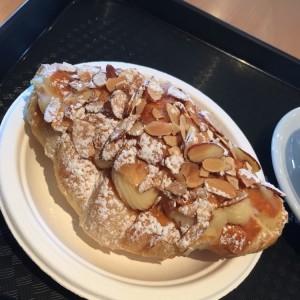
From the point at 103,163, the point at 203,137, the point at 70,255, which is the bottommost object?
the point at 70,255

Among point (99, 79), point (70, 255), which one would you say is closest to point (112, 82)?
point (99, 79)

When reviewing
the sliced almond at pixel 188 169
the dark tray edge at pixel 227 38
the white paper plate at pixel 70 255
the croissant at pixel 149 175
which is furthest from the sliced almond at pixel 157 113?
the dark tray edge at pixel 227 38

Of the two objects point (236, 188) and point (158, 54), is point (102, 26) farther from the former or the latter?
point (236, 188)

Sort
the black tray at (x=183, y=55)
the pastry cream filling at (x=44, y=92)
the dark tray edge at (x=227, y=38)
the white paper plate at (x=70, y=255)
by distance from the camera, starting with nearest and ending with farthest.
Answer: the white paper plate at (x=70, y=255), the pastry cream filling at (x=44, y=92), the black tray at (x=183, y=55), the dark tray edge at (x=227, y=38)

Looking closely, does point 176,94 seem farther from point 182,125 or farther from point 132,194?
point 132,194

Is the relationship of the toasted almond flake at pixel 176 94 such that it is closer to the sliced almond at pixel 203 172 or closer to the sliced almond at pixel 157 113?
the sliced almond at pixel 157 113

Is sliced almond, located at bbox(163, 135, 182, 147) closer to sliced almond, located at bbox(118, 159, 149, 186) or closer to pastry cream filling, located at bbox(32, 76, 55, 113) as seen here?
sliced almond, located at bbox(118, 159, 149, 186)

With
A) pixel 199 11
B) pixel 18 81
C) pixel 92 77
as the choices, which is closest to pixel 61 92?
pixel 92 77
